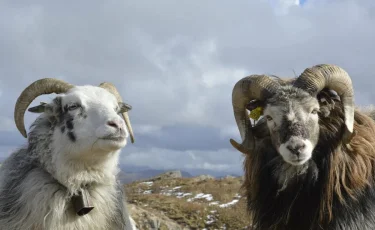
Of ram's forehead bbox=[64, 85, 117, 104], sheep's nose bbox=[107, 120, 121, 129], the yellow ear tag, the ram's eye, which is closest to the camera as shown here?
sheep's nose bbox=[107, 120, 121, 129]

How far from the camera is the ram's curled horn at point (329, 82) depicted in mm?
7883

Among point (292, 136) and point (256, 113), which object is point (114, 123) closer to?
point (292, 136)

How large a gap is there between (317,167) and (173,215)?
9.15m

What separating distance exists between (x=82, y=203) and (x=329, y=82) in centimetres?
451

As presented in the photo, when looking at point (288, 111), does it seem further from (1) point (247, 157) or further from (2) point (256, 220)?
(2) point (256, 220)

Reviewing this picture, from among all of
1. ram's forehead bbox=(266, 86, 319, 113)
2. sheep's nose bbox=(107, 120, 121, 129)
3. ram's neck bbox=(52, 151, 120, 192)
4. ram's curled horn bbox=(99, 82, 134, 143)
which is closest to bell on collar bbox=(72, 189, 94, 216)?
ram's neck bbox=(52, 151, 120, 192)

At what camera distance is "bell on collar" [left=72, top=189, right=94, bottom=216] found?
728 cm

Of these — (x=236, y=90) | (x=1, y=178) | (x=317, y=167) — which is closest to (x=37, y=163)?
(x=1, y=178)

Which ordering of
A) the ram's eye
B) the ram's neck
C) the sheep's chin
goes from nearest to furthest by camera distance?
the sheep's chin < the ram's neck < the ram's eye

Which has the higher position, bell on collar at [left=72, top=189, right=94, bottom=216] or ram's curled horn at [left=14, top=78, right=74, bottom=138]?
ram's curled horn at [left=14, top=78, right=74, bottom=138]

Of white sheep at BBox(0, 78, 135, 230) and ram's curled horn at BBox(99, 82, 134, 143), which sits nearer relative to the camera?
white sheep at BBox(0, 78, 135, 230)

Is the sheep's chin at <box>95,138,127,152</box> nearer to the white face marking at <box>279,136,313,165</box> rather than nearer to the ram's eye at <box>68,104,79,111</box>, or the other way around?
the ram's eye at <box>68,104,79,111</box>

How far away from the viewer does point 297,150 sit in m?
7.05

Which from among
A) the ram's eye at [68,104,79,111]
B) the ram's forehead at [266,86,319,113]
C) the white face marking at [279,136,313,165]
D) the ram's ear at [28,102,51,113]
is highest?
the ram's ear at [28,102,51,113]
